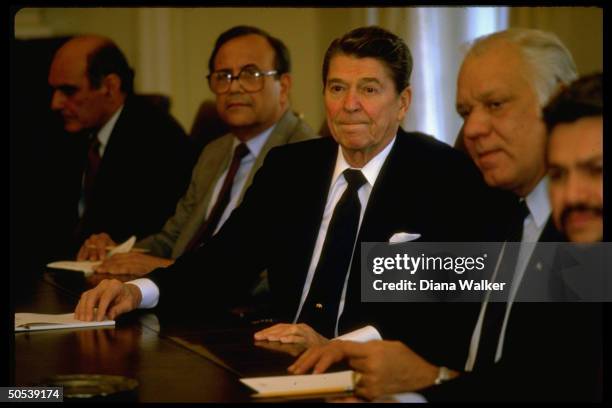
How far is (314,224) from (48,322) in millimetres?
674

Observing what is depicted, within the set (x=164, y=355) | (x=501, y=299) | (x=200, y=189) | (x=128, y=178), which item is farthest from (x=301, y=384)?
(x=128, y=178)

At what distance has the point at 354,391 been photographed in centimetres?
182

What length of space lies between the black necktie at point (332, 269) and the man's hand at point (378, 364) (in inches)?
23.3

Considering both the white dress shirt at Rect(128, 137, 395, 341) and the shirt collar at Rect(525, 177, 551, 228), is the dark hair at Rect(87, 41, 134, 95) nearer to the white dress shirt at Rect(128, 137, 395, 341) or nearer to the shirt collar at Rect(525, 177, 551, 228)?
the white dress shirt at Rect(128, 137, 395, 341)

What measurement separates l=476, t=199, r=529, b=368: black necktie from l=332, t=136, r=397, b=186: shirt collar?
1.74 ft

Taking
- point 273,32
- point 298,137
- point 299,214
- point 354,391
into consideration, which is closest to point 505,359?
point 354,391

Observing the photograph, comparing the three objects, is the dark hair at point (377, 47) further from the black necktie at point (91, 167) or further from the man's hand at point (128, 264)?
the black necktie at point (91, 167)

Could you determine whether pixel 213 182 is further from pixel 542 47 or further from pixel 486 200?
pixel 542 47

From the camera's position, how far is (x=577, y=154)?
171 cm

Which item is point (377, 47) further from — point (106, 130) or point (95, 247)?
point (106, 130)

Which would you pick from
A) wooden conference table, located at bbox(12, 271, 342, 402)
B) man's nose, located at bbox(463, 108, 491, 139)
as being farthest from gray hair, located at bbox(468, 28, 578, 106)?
wooden conference table, located at bbox(12, 271, 342, 402)

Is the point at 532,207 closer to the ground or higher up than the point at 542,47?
closer to the ground

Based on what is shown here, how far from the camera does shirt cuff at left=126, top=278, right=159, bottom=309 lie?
8.68 ft

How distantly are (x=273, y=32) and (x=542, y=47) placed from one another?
265 centimetres
